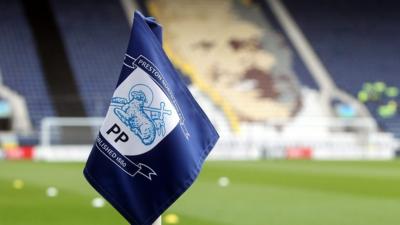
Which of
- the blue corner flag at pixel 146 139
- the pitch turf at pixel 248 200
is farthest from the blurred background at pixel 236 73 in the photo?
the blue corner flag at pixel 146 139

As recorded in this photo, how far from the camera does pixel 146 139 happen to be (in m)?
3.54

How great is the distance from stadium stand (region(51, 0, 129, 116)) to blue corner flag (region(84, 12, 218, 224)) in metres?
19.8

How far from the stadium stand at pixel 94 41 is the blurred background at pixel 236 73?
34 mm

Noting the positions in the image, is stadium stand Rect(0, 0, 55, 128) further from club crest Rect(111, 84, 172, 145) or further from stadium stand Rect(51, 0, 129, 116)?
club crest Rect(111, 84, 172, 145)

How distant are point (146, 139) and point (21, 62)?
843 inches

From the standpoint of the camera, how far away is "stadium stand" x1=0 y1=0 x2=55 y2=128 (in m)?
22.9

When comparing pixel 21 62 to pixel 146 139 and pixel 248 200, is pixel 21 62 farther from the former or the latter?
pixel 146 139

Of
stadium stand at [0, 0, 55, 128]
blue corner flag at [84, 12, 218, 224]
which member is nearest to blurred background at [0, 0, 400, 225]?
stadium stand at [0, 0, 55, 128]

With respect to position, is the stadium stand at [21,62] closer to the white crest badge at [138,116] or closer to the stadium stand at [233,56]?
the stadium stand at [233,56]

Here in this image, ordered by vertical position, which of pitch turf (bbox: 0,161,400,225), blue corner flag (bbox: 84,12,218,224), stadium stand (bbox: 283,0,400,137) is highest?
stadium stand (bbox: 283,0,400,137)

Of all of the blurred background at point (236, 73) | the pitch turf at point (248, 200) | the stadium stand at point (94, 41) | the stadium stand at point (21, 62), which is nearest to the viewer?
the pitch turf at point (248, 200)

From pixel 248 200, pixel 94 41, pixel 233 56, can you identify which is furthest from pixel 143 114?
pixel 233 56

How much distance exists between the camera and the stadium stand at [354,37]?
26297mm

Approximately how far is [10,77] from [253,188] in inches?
→ 575
